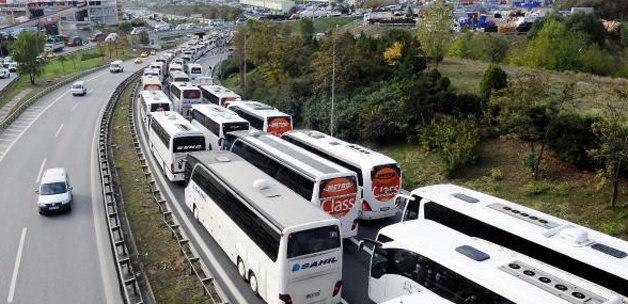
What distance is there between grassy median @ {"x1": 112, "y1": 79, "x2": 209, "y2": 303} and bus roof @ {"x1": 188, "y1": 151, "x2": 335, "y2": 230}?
115 inches

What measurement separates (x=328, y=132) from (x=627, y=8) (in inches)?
3212

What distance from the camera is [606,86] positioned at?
3155 centimetres

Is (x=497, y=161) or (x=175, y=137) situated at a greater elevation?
(x=175, y=137)

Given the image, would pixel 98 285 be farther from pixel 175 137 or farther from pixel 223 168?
pixel 175 137

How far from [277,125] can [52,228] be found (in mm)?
13009

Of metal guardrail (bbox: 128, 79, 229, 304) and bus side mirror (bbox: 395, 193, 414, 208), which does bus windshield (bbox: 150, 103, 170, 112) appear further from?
bus side mirror (bbox: 395, 193, 414, 208)

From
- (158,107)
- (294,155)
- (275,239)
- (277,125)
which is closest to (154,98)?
(158,107)

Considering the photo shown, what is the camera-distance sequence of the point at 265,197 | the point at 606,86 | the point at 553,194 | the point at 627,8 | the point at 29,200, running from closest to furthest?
the point at 265,197 → the point at 553,194 → the point at 29,200 → the point at 606,86 → the point at 627,8

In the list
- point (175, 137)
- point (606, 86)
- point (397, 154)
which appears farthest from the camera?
point (606, 86)

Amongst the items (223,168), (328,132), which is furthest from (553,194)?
(328,132)

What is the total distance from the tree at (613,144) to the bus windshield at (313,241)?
11.3 m

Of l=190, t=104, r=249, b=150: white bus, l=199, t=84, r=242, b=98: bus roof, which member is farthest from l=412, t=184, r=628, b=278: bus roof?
l=199, t=84, r=242, b=98: bus roof

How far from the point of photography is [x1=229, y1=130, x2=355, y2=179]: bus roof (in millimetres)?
17406

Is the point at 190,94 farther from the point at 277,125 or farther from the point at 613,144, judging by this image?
the point at 613,144
